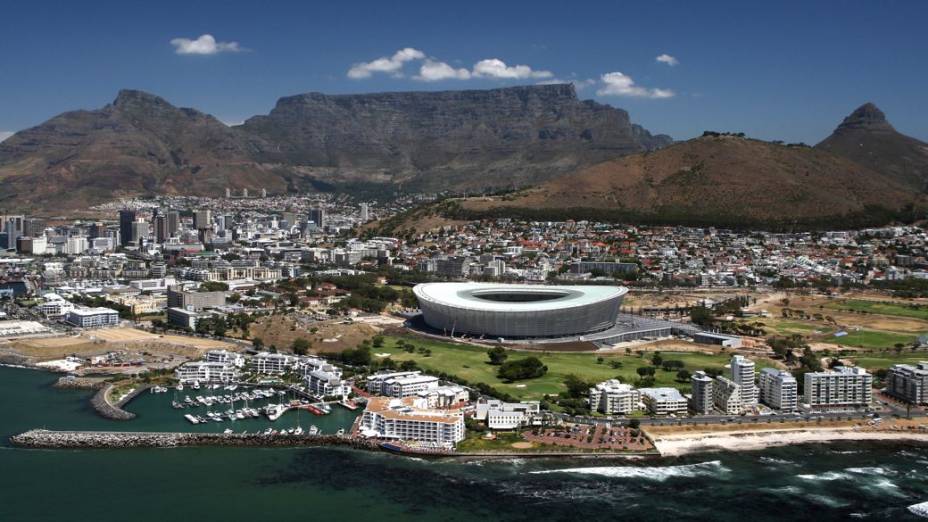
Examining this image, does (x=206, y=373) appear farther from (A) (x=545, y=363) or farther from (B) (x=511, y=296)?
(B) (x=511, y=296)

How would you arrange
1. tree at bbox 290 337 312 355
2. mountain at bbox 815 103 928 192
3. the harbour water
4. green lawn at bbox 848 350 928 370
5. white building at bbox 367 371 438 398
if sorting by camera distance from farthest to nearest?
mountain at bbox 815 103 928 192 < tree at bbox 290 337 312 355 < green lawn at bbox 848 350 928 370 < white building at bbox 367 371 438 398 < the harbour water

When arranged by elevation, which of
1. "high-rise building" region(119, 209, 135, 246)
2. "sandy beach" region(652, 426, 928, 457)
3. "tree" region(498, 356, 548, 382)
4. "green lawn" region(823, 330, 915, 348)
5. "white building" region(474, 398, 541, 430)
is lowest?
"sandy beach" region(652, 426, 928, 457)

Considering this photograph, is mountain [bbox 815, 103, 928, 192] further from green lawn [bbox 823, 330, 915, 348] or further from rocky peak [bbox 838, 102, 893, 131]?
green lawn [bbox 823, 330, 915, 348]

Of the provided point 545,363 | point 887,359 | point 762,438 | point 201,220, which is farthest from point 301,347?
point 201,220

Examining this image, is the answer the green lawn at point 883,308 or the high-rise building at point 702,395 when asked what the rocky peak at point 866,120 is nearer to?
the green lawn at point 883,308

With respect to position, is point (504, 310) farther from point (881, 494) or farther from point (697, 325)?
point (881, 494)

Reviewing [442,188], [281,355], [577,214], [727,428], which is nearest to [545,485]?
[727,428]

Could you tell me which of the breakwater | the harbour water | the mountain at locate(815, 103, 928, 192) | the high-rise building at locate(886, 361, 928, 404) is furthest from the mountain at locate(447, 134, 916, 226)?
the breakwater
